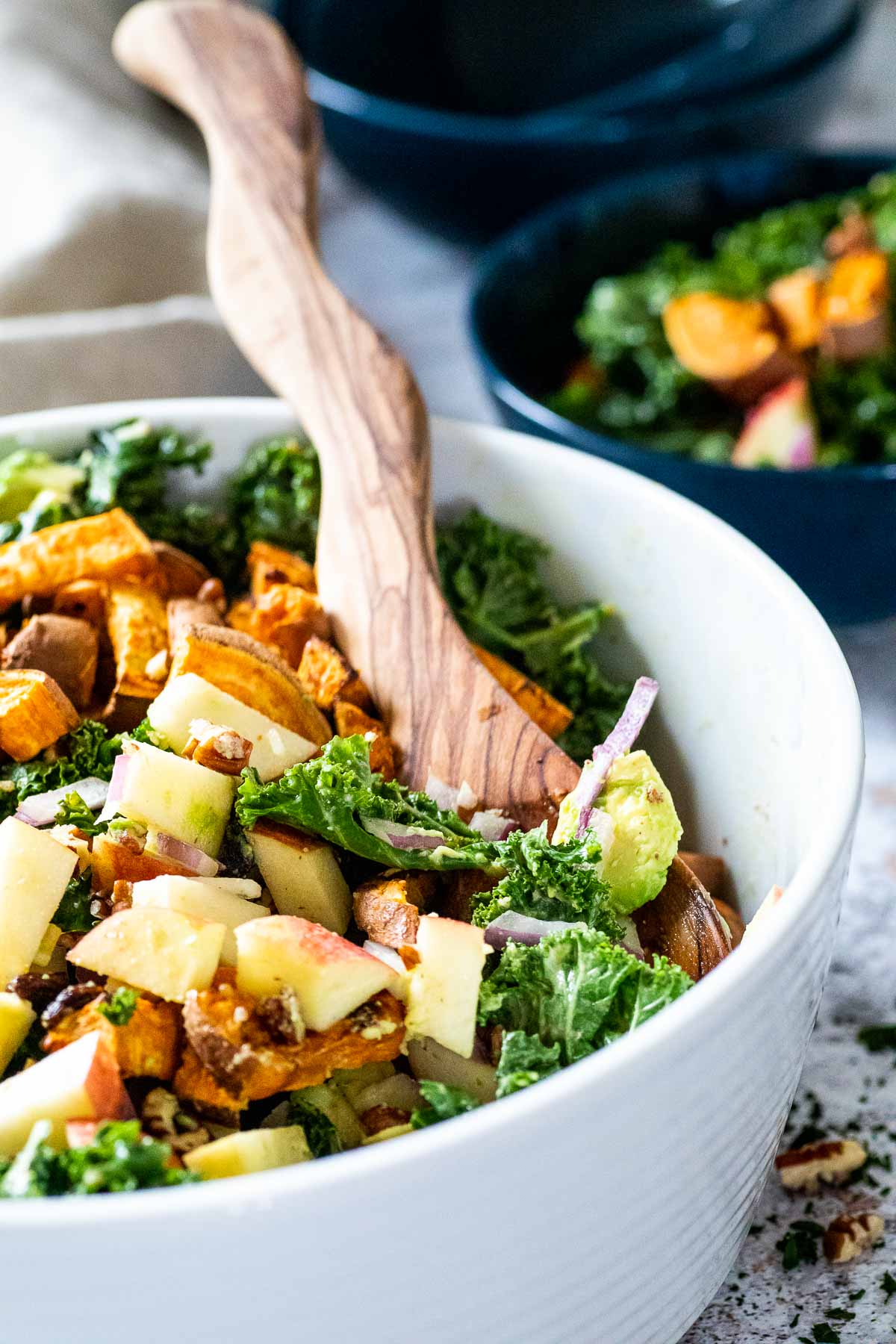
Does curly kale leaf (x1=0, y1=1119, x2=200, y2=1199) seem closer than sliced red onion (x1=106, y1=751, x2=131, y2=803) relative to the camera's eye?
Yes

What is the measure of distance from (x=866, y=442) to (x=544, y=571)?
831 mm

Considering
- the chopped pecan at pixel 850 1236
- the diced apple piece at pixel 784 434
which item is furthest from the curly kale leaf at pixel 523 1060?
the diced apple piece at pixel 784 434

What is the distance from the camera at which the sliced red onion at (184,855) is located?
1.21 m

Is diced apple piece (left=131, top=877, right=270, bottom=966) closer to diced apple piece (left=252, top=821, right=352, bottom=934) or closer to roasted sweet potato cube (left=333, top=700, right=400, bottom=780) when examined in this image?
diced apple piece (left=252, top=821, right=352, bottom=934)

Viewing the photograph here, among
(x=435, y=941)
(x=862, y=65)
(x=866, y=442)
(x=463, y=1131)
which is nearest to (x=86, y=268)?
(x=866, y=442)

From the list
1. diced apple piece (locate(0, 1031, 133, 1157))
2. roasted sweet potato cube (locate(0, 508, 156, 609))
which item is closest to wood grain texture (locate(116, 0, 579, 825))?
roasted sweet potato cube (locate(0, 508, 156, 609))

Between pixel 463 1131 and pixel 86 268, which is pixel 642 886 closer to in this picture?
pixel 463 1131

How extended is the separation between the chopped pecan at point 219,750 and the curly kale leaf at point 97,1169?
406mm

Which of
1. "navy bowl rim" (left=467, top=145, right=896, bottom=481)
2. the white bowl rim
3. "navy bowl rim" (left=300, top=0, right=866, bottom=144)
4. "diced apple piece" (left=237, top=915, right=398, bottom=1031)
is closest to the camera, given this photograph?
the white bowl rim

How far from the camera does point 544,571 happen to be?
5.73 ft

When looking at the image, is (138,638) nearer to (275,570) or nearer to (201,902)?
(275,570)

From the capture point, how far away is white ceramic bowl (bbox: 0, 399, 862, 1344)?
0.82 metres

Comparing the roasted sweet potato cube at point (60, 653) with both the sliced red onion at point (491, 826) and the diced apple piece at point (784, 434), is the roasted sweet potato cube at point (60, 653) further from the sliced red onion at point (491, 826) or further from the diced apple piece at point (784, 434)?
the diced apple piece at point (784, 434)

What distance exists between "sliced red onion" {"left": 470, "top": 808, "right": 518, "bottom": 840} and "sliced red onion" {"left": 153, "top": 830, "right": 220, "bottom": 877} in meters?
0.26
